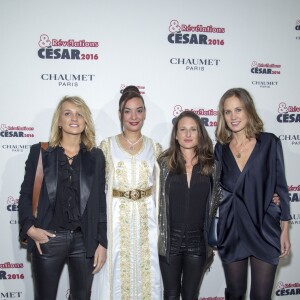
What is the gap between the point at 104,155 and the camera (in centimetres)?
281

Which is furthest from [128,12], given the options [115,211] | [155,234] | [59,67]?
[155,234]

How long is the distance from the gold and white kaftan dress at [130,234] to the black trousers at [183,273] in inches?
7.8

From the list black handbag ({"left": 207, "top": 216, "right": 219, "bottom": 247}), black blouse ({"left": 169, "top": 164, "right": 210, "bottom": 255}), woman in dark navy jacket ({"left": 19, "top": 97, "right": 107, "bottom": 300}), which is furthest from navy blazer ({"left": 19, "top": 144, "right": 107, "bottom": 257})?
black handbag ({"left": 207, "top": 216, "right": 219, "bottom": 247})

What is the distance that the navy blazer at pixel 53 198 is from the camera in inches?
92.5

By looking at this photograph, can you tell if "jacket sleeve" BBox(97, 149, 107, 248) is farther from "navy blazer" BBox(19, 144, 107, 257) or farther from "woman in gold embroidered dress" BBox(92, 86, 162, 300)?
"woman in gold embroidered dress" BBox(92, 86, 162, 300)

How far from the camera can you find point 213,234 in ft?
8.64

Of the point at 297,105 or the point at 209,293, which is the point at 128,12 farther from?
the point at 209,293

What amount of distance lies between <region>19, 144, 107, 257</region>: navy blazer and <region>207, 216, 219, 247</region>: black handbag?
89 cm

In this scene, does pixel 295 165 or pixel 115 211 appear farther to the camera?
pixel 295 165

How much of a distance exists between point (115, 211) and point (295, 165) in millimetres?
2337

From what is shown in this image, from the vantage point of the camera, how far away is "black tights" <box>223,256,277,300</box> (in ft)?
8.18

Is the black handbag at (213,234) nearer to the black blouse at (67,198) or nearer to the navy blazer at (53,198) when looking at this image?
the navy blazer at (53,198)

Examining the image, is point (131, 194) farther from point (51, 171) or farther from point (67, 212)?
point (51, 171)

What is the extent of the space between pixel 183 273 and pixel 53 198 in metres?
1.28
